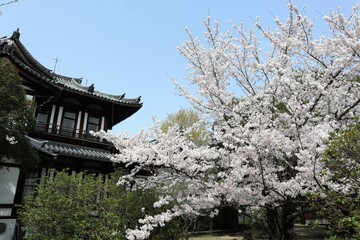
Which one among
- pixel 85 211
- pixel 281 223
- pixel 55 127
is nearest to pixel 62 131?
pixel 55 127

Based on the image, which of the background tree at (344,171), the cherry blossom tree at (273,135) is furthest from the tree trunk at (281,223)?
the background tree at (344,171)

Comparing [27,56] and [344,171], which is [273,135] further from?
[27,56]

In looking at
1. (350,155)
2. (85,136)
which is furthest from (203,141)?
(85,136)

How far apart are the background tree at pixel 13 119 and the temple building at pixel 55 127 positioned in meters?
1.67

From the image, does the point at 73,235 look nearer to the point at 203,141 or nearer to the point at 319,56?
the point at 203,141

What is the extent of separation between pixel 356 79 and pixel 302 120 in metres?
2.11

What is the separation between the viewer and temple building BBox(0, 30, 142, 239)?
1007 centimetres

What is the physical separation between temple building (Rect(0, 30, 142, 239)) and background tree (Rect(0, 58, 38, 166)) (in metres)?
1.67

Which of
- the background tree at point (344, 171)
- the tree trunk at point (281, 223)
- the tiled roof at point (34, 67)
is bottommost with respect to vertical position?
the tree trunk at point (281, 223)

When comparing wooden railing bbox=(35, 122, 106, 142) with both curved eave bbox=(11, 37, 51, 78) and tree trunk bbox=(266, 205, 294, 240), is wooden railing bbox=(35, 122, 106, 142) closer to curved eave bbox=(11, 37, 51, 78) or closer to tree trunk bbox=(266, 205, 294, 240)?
curved eave bbox=(11, 37, 51, 78)

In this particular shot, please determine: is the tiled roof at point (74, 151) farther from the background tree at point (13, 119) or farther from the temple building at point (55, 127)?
the background tree at point (13, 119)

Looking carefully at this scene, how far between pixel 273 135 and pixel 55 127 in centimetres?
1224

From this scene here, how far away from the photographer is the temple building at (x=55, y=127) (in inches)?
396

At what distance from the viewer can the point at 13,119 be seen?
840 cm
